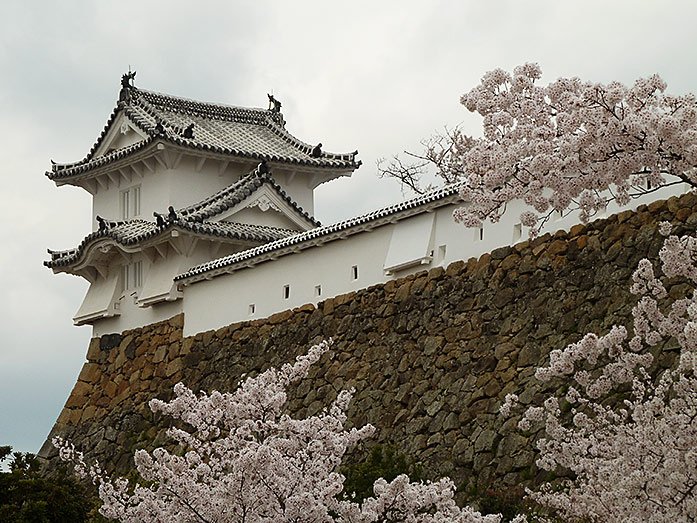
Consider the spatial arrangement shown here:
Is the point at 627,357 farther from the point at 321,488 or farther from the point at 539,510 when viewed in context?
the point at 539,510

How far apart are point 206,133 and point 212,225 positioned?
247 centimetres

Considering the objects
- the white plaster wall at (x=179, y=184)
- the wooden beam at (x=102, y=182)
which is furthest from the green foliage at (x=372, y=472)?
the wooden beam at (x=102, y=182)

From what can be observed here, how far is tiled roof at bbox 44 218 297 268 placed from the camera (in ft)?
61.9

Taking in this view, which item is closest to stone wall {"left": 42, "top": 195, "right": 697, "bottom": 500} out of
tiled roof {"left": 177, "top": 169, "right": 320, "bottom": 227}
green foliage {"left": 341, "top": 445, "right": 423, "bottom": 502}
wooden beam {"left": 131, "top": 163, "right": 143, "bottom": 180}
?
green foliage {"left": 341, "top": 445, "right": 423, "bottom": 502}

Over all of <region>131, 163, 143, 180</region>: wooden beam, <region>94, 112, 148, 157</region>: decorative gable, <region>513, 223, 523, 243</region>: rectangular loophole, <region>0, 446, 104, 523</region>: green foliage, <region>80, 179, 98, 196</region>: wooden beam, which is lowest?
<region>0, 446, 104, 523</region>: green foliage

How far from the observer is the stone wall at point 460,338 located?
1253 centimetres

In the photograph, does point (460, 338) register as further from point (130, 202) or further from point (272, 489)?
point (130, 202)

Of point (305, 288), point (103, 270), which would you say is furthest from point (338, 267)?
point (103, 270)

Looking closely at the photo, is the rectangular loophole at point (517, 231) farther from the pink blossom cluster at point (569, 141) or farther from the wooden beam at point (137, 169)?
the wooden beam at point (137, 169)

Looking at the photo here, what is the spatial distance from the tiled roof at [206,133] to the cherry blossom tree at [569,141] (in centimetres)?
1358

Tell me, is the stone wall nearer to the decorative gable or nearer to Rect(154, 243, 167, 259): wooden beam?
Rect(154, 243, 167, 259): wooden beam

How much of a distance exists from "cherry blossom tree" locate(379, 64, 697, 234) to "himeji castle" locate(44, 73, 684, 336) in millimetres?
8055

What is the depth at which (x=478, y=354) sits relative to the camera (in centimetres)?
1366

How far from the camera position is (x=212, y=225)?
19.2 meters
